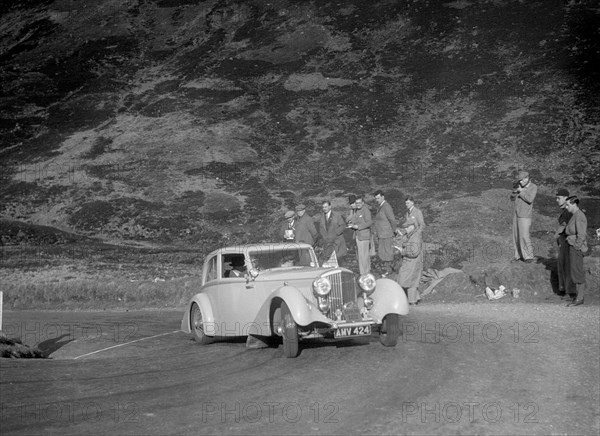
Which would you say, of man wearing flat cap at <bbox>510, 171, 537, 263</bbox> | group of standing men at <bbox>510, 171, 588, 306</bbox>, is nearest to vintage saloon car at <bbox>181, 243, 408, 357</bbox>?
group of standing men at <bbox>510, 171, 588, 306</bbox>

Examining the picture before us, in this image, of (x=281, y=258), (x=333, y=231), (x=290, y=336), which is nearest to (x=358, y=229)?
(x=333, y=231)

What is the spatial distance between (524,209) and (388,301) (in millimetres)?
9029

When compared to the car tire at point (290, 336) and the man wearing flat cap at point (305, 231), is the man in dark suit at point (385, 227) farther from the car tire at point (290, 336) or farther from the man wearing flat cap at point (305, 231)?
the car tire at point (290, 336)

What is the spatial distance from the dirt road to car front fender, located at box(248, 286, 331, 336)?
1.44 feet

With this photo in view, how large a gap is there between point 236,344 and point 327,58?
5549 cm

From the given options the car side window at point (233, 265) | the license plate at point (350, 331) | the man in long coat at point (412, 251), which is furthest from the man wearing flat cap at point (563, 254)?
the car side window at point (233, 265)

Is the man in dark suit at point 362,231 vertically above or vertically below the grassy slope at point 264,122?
below

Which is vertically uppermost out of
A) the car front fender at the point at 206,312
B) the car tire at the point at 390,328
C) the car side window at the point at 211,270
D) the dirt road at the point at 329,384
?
the car side window at the point at 211,270

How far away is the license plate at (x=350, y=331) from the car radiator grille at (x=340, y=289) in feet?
2.42

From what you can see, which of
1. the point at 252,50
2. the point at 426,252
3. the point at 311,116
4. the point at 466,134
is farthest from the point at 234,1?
the point at 426,252

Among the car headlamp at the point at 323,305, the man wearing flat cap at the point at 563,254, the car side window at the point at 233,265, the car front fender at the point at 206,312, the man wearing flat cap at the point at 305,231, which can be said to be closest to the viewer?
the car headlamp at the point at 323,305

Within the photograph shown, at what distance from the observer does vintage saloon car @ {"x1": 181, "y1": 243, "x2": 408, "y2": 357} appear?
40.8ft

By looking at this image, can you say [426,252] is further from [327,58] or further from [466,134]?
[327,58]

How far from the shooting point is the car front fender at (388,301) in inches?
510
